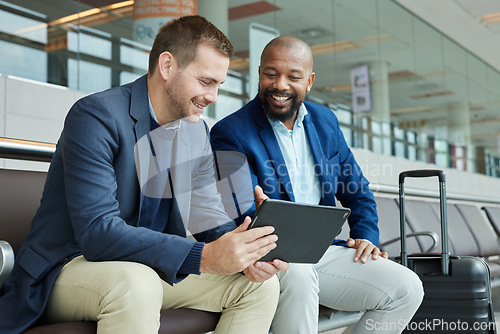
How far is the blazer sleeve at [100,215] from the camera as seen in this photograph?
4.33ft

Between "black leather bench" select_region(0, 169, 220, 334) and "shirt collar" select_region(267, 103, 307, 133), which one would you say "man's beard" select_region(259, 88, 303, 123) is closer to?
"shirt collar" select_region(267, 103, 307, 133)

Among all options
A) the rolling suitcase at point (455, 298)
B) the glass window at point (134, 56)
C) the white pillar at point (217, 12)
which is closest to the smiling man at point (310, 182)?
the rolling suitcase at point (455, 298)

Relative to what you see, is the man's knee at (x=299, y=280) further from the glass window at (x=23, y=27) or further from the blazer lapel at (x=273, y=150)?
the glass window at (x=23, y=27)

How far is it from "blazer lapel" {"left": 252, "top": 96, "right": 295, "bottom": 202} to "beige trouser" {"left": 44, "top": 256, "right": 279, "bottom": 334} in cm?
50

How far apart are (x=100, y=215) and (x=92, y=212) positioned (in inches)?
0.8

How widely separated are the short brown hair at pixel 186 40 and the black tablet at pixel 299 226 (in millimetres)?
492

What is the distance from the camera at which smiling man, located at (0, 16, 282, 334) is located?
50.8 inches

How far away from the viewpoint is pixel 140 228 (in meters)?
1.37

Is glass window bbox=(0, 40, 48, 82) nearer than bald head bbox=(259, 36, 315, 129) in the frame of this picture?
No

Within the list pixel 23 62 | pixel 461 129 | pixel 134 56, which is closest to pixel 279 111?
pixel 23 62

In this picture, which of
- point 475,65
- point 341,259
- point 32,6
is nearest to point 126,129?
point 341,259

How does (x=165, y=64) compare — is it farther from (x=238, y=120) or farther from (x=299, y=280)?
(x=299, y=280)

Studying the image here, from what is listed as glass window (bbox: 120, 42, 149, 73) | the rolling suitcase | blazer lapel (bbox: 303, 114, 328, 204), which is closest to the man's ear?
blazer lapel (bbox: 303, 114, 328, 204)

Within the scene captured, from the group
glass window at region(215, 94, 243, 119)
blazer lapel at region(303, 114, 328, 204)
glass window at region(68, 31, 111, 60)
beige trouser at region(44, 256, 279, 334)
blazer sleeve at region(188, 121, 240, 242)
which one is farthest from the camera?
glass window at region(215, 94, 243, 119)
